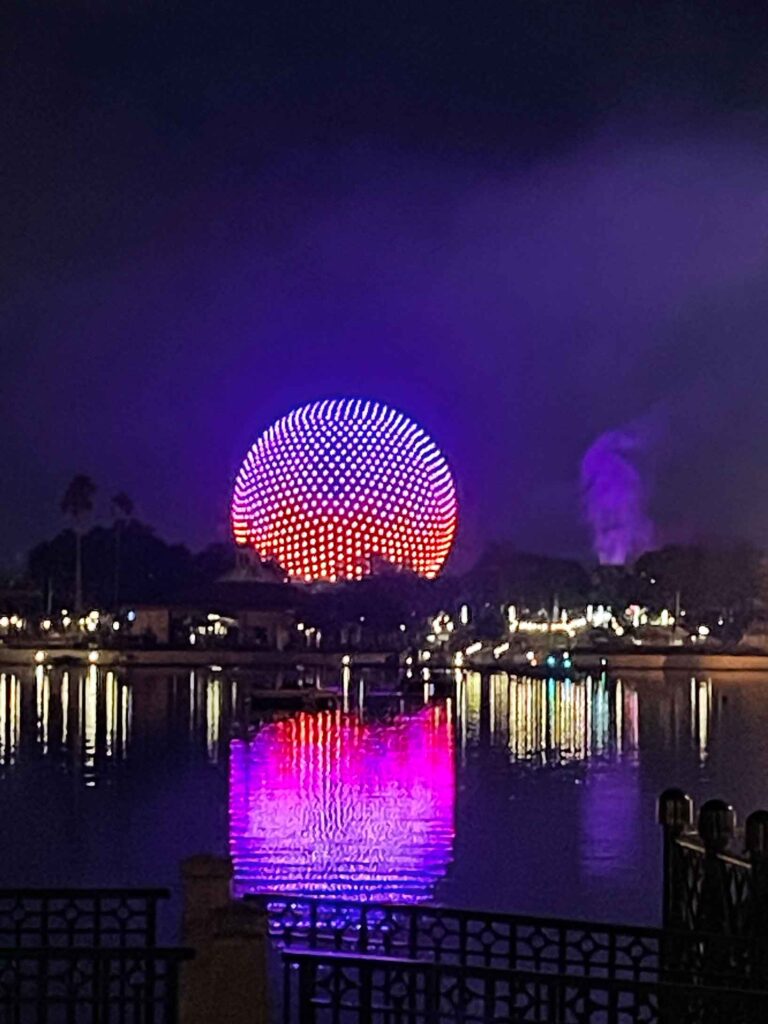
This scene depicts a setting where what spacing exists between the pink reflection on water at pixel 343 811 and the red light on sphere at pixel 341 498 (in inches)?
2543

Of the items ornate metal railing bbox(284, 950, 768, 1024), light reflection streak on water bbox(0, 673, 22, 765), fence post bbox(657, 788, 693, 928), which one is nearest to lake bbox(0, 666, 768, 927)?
light reflection streak on water bbox(0, 673, 22, 765)

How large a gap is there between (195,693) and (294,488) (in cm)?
5244

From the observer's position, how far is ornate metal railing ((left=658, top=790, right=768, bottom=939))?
7.75 metres

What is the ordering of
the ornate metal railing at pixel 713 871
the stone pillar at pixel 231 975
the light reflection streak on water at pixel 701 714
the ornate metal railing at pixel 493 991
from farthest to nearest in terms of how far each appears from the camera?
the light reflection streak on water at pixel 701 714 → the stone pillar at pixel 231 975 → the ornate metal railing at pixel 713 871 → the ornate metal railing at pixel 493 991

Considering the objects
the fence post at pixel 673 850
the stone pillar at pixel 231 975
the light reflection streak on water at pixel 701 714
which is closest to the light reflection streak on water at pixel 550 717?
the light reflection streak on water at pixel 701 714

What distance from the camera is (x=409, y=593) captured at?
94.9 m

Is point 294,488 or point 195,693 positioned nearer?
point 195,693

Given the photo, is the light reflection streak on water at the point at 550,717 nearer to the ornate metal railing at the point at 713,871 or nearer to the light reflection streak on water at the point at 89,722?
the light reflection streak on water at the point at 89,722

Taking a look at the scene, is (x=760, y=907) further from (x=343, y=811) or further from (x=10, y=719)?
(x=10, y=719)

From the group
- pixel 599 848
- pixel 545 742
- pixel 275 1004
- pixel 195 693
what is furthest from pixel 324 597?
pixel 275 1004

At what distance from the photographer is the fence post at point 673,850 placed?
29.0 ft

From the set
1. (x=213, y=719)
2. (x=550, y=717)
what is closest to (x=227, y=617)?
(x=550, y=717)

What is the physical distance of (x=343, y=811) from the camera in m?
25.5

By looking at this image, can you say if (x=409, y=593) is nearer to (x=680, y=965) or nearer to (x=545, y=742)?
(x=545, y=742)
